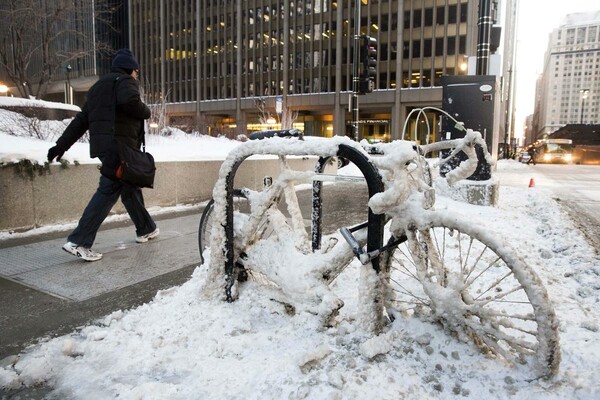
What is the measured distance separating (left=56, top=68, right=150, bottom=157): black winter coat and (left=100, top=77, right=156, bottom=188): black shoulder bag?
41 millimetres

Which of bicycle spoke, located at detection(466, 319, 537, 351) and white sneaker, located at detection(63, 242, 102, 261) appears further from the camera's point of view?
white sneaker, located at detection(63, 242, 102, 261)

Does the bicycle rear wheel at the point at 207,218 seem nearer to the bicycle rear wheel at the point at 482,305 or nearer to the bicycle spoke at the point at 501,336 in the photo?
the bicycle rear wheel at the point at 482,305

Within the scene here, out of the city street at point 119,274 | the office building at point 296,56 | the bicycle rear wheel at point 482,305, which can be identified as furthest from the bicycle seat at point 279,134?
the office building at point 296,56

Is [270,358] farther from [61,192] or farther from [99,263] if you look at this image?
[61,192]

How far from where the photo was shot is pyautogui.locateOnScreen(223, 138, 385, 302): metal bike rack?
2.50 m

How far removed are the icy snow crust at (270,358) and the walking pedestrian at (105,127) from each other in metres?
1.58

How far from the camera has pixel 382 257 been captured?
2557 millimetres

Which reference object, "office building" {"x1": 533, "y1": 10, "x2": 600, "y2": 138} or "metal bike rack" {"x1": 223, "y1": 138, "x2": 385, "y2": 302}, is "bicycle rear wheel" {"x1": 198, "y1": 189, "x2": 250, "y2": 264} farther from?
"office building" {"x1": 533, "y1": 10, "x2": 600, "y2": 138}

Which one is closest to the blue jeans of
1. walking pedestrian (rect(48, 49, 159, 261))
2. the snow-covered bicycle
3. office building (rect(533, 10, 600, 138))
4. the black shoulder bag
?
walking pedestrian (rect(48, 49, 159, 261))

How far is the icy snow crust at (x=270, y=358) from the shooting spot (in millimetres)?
2141

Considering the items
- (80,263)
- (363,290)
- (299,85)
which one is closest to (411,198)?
(363,290)

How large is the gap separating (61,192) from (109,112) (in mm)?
2377

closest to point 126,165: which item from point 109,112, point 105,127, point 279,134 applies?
point 105,127

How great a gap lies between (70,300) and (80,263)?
3.46 feet
